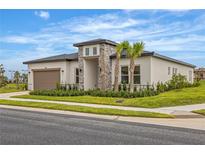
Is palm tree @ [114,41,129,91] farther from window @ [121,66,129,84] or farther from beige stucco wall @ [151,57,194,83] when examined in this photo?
beige stucco wall @ [151,57,194,83]

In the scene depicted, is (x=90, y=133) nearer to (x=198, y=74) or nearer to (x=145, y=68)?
(x=145, y=68)

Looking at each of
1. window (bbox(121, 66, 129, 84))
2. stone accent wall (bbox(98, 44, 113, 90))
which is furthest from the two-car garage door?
window (bbox(121, 66, 129, 84))

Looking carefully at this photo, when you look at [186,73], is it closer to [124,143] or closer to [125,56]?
[125,56]

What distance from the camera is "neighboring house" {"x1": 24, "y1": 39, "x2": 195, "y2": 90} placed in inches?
826

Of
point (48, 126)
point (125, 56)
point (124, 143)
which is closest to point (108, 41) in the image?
point (125, 56)

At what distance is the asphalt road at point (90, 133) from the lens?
6734 mm

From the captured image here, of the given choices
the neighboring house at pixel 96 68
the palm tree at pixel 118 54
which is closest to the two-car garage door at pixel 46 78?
the neighboring house at pixel 96 68

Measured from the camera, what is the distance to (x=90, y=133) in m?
7.68

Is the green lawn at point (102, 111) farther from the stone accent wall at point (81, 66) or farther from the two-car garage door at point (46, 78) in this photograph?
the two-car garage door at point (46, 78)

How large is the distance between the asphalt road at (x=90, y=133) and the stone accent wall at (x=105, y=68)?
40.4 ft

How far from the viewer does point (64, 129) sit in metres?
8.29

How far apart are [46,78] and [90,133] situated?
1942 cm

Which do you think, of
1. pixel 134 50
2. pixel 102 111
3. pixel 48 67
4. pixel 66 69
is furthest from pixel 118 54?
pixel 102 111

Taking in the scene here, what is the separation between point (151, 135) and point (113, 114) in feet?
14.2
